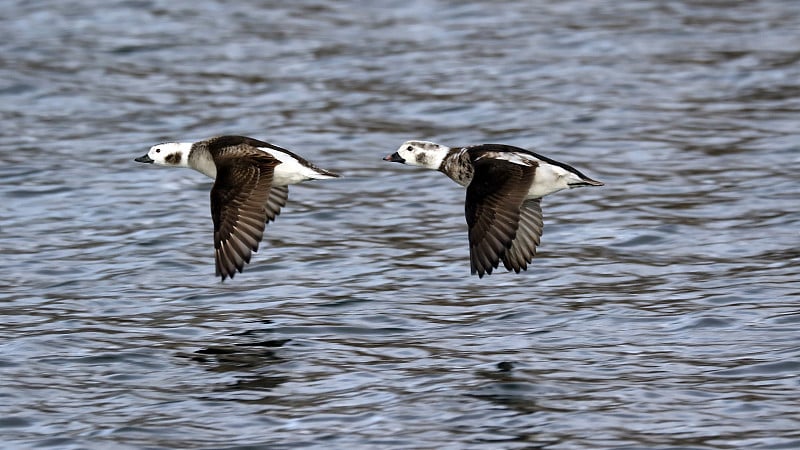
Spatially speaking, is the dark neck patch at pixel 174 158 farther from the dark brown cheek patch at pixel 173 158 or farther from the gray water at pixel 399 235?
the gray water at pixel 399 235

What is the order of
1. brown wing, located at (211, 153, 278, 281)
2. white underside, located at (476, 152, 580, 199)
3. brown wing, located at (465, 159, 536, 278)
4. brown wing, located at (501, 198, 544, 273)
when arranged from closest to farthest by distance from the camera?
brown wing, located at (465, 159, 536, 278)
brown wing, located at (211, 153, 278, 281)
white underside, located at (476, 152, 580, 199)
brown wing, located at (501, 198, 544, 273)

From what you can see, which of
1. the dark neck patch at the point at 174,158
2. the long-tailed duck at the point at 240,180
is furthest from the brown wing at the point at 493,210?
the dark neck patch at the point at 174,158

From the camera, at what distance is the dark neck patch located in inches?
468

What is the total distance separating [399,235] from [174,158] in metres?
2.10

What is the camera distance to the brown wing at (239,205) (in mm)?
10102

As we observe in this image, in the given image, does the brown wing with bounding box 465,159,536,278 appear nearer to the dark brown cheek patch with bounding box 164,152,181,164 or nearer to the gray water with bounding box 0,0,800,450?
the gray water with bounding box 0,0,800,450

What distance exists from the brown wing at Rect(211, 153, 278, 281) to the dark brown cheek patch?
→ 0.80 metres

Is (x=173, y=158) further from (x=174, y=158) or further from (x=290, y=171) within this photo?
(x=290, y=171)

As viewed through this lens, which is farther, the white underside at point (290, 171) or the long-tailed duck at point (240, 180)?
the white underside at point (290, 171)

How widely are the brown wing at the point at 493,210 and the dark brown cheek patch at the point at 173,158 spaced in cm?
259

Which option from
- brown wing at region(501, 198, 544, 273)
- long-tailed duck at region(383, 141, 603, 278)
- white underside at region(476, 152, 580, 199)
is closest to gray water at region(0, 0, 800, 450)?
brown wing at region(501, 198, 544, 273)

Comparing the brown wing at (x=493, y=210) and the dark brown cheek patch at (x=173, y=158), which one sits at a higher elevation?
the dark brown cheek patch at (x=173, y=158)

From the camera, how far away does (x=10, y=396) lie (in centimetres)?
895

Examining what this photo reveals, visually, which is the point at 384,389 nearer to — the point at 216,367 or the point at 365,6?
the point at 216,367
